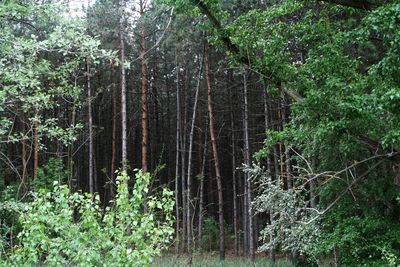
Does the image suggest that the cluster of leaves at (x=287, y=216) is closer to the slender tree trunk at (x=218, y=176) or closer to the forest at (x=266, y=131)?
the forest at (x=266, y=131)

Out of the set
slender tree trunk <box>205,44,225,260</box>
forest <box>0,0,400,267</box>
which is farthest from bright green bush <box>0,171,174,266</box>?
slender tree trunk <box>205,44,225,260</box>

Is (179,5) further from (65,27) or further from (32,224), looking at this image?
(32,224)

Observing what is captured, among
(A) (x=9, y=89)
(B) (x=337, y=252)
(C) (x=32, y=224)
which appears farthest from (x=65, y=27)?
(B) (x=337, y=252)

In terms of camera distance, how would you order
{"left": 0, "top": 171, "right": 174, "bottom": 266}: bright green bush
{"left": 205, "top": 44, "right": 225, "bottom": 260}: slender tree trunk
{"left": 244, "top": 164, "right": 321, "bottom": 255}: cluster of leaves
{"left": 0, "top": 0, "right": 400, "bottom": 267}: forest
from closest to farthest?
{"left": 0, "top": 171, "right": 174, "bottom": 266}: bright green bush → {"left": 0, "top": 0, "right": 400, "bottom": 267}: forest → {"left": 244, "top": 164, "right": 321, "bottom": 255}: cluster of leaves → {"left": 205, "top": 44, "right": 225, "bottom": 260}: slender tree trunk

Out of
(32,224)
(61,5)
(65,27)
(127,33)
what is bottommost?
(32,224)

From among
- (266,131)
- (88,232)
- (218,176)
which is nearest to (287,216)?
(266,131)

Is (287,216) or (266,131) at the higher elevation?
(266,131)

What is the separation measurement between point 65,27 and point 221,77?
18.8 metres

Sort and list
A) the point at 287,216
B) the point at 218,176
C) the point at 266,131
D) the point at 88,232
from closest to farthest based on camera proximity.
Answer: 1. the point at 88,232
2. the point at 287,216
3. the point at 266,131
4. the point at 218,176

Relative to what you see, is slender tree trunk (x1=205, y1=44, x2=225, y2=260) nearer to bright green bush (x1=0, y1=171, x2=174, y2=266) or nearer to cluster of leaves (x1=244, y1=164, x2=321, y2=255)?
cluster of leaves (x1=244, y1=164, x2=321, y2=255)

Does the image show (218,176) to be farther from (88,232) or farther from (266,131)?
(88,232)

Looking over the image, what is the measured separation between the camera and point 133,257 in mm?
4613

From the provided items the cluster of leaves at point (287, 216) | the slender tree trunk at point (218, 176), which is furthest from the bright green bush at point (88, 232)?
the slender tree trunk at point (218, 176)

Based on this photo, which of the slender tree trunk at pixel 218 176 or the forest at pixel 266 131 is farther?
the slender tree trunk at pixel 218 176
